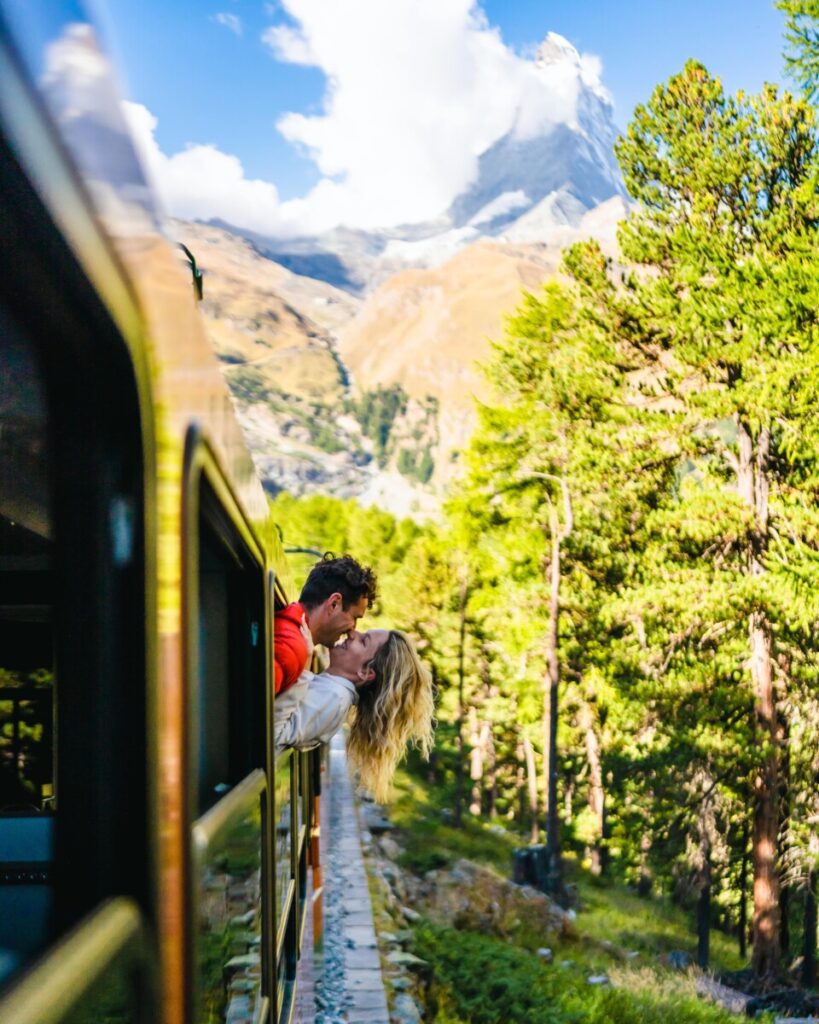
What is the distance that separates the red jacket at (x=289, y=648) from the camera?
3061 mm

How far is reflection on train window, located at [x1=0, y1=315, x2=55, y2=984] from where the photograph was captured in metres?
1.43

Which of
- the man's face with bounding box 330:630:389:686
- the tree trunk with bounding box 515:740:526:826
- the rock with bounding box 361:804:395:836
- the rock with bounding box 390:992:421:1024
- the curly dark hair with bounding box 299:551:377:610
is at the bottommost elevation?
the tree trunk with bounding box 515:740:526:826

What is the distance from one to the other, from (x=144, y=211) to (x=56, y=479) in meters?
0.32

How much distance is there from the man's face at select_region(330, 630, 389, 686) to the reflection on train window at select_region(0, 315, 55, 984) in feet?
2.31

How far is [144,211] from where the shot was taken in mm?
1263

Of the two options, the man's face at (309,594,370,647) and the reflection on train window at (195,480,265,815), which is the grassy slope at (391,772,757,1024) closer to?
the man's face at (309,594,370,647)

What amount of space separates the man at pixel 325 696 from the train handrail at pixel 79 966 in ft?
5.34

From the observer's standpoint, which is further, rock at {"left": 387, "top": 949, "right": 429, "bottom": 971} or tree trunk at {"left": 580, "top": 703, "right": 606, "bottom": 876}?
tree trunk at {"left": 580, "top": 703, "right": 606, "bottom": 876}

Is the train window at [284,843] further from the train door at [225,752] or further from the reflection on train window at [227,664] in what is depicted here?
the reflection on train window at [227,664]

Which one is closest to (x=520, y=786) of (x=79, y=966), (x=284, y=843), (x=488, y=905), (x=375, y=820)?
(x=375, y=820)

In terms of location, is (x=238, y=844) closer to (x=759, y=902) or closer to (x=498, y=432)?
(x=759, y=902)

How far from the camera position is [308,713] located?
305 centimetres

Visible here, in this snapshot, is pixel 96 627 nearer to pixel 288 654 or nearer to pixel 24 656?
pixel 24 656

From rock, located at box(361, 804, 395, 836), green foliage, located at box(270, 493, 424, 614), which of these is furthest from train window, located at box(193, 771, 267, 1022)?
green foliage, located at box(270, 493, 424, 614)
